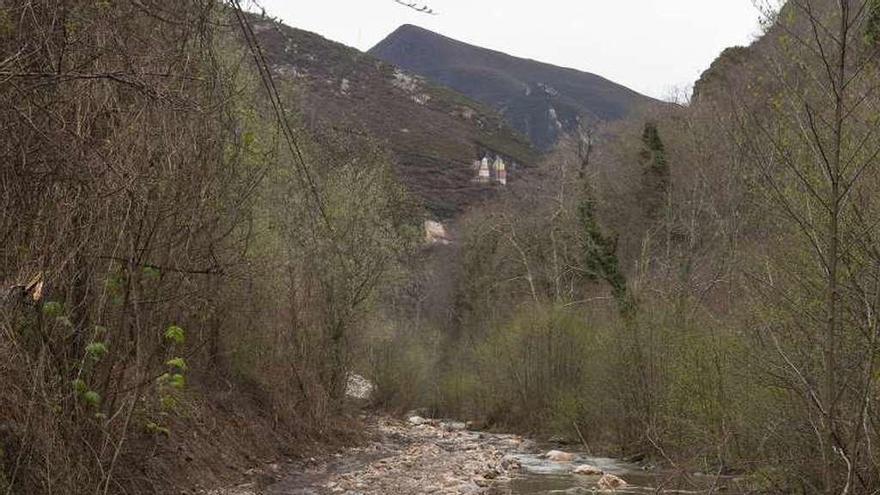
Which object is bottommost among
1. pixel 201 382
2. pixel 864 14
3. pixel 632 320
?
pixel 201 382

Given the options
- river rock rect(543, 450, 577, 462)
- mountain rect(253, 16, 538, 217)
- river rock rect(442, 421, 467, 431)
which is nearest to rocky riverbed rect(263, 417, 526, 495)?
river rock rect(543, 450, 577, 462)

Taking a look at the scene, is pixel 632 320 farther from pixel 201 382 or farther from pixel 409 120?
pixel 409 120

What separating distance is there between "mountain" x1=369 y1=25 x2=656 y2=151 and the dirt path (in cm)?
10555

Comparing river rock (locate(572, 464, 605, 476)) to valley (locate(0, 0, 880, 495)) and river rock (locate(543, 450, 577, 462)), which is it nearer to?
valley (locate(0, 0, 880, 495))

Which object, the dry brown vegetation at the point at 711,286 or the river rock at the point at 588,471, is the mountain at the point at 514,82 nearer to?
the dry brown vegetation at the point at 711,286

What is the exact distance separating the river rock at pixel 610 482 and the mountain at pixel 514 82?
367ft

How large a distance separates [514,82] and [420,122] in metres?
58.8

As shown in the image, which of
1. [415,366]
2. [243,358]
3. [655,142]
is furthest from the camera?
[655,142]

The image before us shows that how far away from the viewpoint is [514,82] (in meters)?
148

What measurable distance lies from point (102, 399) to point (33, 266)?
52.1 inches

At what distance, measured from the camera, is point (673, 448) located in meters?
13.8

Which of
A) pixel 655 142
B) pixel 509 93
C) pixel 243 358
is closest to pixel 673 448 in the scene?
pixel 243 358

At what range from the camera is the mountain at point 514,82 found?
13212 cm

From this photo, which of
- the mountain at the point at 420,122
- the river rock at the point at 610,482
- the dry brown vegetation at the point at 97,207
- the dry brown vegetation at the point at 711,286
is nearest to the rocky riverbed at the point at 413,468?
the river rock at the point at 610,482
